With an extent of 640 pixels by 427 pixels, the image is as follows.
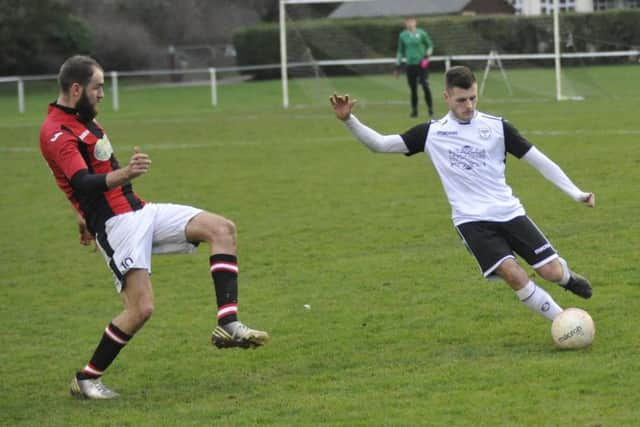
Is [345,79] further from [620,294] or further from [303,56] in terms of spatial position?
[620,294]

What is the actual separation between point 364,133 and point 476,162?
2.37 ft

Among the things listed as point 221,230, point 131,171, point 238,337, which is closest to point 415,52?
point 221,230

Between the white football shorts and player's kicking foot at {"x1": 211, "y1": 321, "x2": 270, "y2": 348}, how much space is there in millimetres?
622

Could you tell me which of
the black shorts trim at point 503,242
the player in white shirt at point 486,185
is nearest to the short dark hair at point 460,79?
the player in white shirt at point 486,185

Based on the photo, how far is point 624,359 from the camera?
6.83m

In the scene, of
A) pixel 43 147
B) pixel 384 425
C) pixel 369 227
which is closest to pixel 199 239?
pixel 43 147

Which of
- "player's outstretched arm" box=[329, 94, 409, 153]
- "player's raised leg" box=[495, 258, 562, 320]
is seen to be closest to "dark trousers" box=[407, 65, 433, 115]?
"player's outstretched arm" box=[329, 94, 409, 153]

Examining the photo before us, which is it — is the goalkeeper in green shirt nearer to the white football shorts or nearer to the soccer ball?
the soccer ball

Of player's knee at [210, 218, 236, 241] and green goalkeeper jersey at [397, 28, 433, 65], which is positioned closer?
player's knee at [210, 218, 236, 241]

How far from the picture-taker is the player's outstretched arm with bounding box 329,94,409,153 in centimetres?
732

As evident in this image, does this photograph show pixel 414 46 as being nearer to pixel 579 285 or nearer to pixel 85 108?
pixel 579 285

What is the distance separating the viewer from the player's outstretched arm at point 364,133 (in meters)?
7.32

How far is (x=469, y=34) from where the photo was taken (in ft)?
98.6

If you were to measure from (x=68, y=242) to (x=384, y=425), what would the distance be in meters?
8.00
